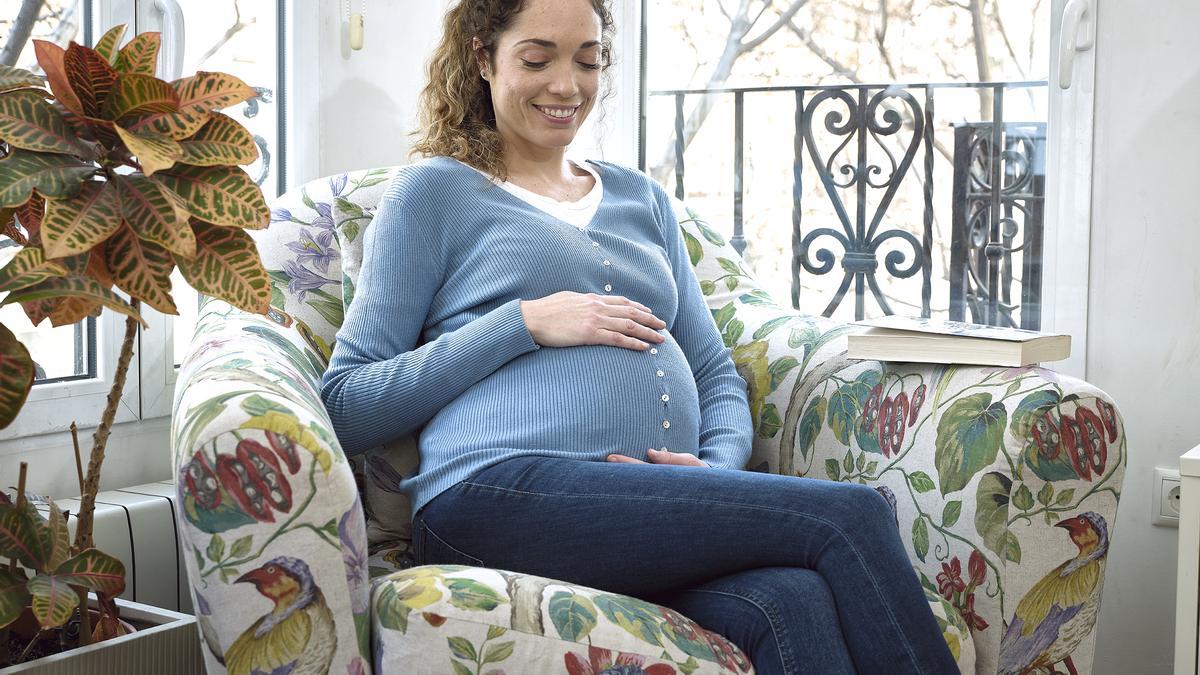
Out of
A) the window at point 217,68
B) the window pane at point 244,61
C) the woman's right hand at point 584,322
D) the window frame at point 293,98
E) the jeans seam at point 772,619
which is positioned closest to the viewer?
the jeans seam at point 772,619

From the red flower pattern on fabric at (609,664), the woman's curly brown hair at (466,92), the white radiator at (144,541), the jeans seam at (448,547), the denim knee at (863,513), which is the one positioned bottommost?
the white radiator at (144,541)

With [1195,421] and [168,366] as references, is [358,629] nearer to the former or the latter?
[168,366]

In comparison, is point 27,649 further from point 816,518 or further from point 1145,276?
point 1145,276

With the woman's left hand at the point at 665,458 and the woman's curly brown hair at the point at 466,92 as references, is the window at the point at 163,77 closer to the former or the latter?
the woman's curly brown hair at the point at 466,92

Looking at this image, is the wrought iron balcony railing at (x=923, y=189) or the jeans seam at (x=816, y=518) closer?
the jeans seam at (x=816, y=518)

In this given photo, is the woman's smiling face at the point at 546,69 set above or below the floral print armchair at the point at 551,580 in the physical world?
above

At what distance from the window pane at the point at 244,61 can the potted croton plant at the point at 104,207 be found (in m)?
0.76

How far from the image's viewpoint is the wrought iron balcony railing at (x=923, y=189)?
2.13m

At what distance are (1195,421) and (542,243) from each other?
3.94ft

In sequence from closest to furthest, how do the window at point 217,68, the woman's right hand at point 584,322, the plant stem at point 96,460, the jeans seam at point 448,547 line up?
Result: the plant stem at point 96,460 < the jeans seam at point 448,547 < the woman's right hand at point 584,322 < the window at point 217,68

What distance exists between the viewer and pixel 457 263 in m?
1.54

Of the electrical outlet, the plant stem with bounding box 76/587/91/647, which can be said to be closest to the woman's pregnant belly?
the plant stem with bounding box 76/587/91/647

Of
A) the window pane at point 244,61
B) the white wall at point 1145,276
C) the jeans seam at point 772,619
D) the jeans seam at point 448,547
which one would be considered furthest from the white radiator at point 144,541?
the white wall at point 1145,276

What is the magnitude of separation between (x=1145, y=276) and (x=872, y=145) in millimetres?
566
